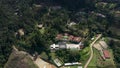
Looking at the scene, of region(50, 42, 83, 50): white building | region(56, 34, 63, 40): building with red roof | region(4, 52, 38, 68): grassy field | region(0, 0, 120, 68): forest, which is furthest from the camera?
region(56, 34, 63, 40): building with red roof

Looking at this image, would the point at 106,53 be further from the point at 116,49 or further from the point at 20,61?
the point at 20,61

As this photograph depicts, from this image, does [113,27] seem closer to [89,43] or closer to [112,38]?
[112,38]

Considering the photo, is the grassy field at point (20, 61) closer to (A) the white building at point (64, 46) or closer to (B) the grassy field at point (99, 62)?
(A) the white building at point (64, 46)

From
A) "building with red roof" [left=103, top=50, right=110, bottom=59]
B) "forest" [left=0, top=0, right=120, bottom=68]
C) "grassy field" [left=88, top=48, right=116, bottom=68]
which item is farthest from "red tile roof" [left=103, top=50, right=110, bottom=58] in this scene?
"forest" [left=0, top=0, right=120, bottom=68]

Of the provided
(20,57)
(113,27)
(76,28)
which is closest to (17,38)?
(20,57)

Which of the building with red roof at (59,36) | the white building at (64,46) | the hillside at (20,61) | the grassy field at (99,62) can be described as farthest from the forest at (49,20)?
the grassy field at (99,62)

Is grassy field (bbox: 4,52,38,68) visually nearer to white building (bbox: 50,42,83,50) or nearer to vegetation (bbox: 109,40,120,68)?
white building (bbox: 50,42,83,50)

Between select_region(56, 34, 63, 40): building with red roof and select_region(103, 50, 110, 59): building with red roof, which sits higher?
select_region(56, 34, 63, 40): building with red roof

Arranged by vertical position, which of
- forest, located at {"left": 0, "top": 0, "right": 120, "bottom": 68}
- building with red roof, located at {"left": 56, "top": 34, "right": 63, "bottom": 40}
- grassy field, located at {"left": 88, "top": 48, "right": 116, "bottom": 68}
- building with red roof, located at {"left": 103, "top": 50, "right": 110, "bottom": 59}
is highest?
forest, located at {"left": 0, "top": 0, "right": 120, "bottom": 68}

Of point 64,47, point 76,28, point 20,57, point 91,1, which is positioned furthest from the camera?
point 91,1
